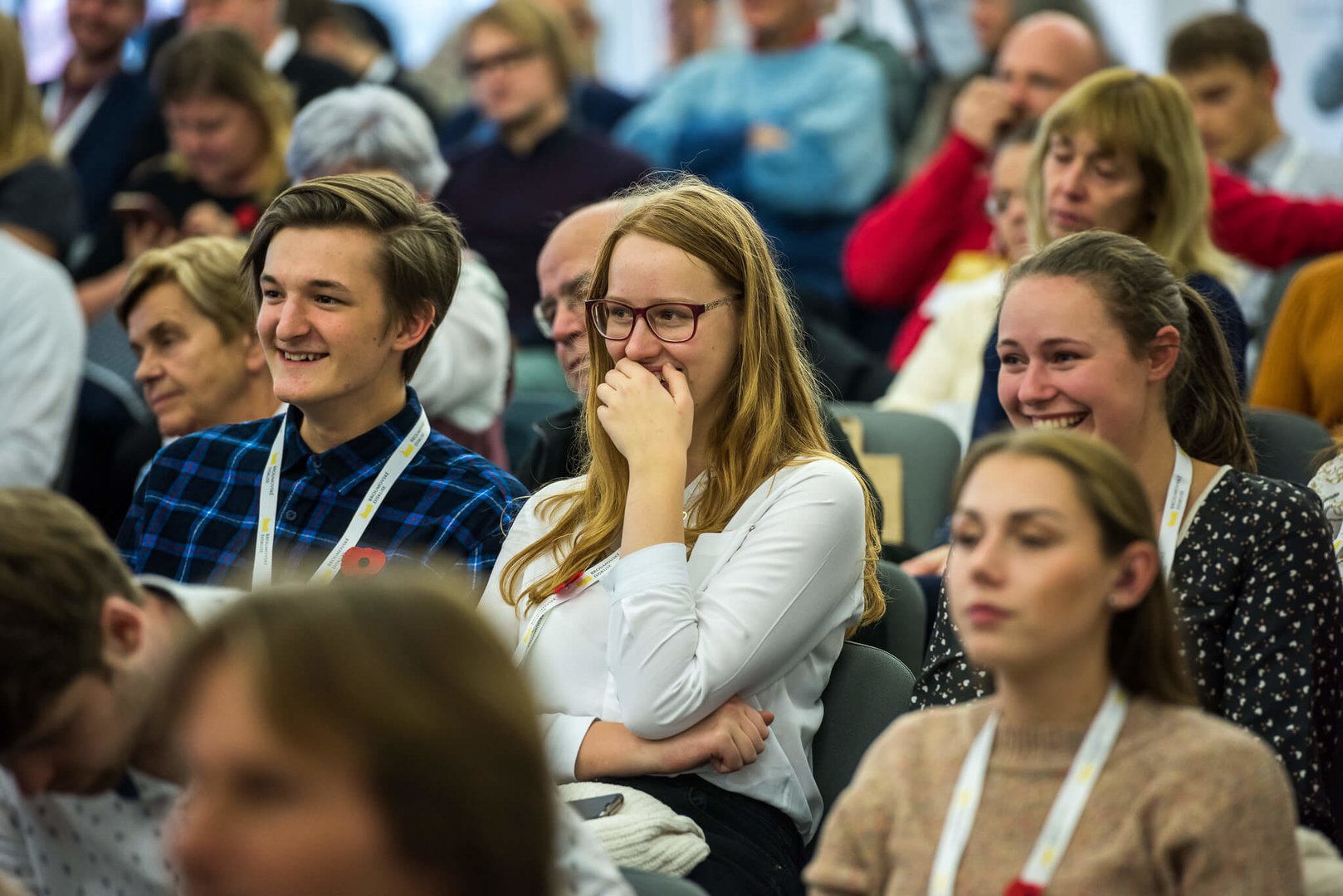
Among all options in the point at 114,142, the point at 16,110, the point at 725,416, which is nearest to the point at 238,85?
the point at 16,110

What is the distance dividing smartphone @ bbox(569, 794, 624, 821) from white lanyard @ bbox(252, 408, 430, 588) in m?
0.64

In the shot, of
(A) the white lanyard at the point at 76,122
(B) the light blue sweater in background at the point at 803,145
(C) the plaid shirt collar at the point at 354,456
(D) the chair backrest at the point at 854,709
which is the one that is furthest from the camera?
(A) the white lanyard at the point at 76,122

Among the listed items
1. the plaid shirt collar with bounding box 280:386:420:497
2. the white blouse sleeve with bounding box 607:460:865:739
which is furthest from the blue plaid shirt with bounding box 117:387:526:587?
the white blouse sleeve with bounding box 607:460:865:739

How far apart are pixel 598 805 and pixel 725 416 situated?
68cm

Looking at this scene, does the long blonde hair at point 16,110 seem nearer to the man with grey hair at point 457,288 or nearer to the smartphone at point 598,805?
the man with grey hair at point 457,288

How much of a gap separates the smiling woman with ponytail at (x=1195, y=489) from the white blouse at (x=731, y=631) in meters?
0.19

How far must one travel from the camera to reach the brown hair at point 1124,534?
1656 millimetres

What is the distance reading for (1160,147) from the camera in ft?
11.4

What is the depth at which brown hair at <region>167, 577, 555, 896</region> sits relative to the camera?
1201 millimetres

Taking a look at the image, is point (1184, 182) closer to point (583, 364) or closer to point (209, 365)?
point (583, 364)

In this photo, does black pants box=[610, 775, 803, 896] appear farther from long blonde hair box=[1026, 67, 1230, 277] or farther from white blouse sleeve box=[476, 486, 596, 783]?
long blonde hair box=[1026, 67, 1230, 277]

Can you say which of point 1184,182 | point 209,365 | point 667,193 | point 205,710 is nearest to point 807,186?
point 1184,182

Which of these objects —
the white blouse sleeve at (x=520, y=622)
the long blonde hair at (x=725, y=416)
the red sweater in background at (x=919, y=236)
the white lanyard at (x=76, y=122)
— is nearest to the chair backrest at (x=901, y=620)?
the long blonde hair at (x=725, y=416)

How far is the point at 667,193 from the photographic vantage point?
2506 mm
